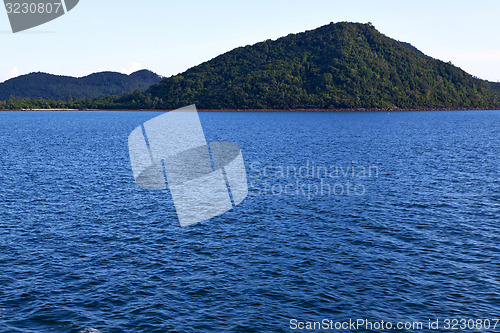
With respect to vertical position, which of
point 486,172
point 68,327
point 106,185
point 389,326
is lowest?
point 486,172

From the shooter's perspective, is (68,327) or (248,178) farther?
(248,178)

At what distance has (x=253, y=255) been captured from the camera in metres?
39.6

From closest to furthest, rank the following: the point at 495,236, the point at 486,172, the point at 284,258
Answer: the point at 284,258
the point at 495,236
the point at 486,172

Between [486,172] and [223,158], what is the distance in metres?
59.0

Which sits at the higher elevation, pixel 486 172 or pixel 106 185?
pixel 106 185

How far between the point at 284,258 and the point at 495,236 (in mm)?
24222

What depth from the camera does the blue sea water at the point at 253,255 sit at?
94.3ft

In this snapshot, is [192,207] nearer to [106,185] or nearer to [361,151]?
[106,185]

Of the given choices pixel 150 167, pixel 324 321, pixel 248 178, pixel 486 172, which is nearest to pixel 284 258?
pixel 324 321

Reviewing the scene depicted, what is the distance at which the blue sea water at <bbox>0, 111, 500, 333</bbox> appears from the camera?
94.3 ft

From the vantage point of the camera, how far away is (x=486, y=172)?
83.5 meters

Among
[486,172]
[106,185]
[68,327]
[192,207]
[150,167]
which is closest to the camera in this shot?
[68,327]

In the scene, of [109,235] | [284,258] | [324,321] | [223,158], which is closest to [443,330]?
[324,321]

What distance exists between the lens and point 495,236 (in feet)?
145
